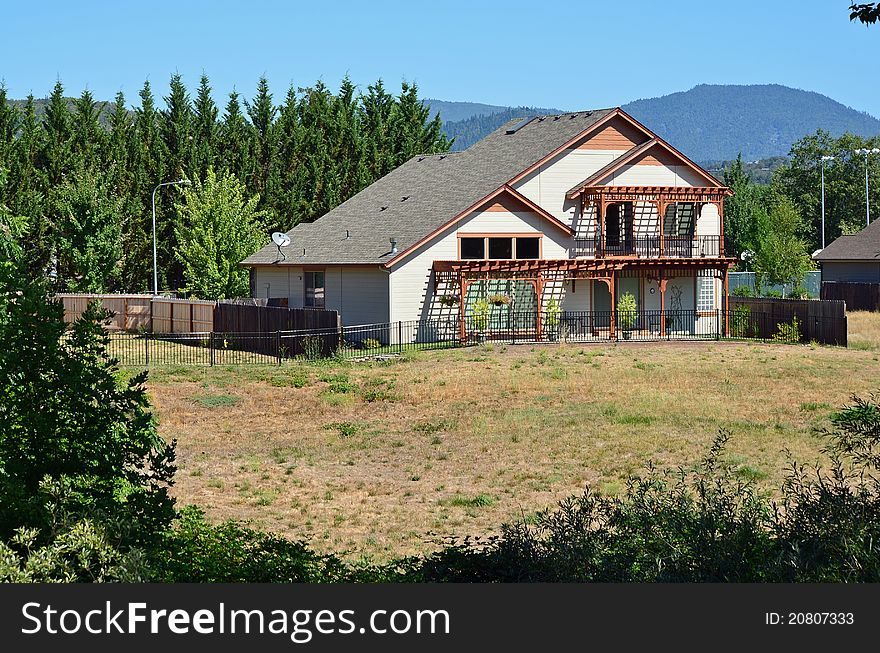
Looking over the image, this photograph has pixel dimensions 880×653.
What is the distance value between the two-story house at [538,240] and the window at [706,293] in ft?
0.18

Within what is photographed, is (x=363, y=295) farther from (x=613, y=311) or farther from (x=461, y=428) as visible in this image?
(x=461, y=428)

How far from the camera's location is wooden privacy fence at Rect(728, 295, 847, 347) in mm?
41438

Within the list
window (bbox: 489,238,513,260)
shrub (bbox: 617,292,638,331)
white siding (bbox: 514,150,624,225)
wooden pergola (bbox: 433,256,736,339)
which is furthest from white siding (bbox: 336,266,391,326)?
shrub (bbox: 617,292,638,331)

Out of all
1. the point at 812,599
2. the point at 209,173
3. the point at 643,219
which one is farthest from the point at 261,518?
the point at 209,173

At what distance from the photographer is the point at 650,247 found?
47.6 metres

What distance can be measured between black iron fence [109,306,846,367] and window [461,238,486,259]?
2.27 metres

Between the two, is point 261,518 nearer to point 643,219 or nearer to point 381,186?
point 643,219

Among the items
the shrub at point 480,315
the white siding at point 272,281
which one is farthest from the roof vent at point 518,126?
the shrub at point 480,315

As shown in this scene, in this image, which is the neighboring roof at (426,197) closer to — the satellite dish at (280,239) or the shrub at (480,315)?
the satellite dish at (280,239)

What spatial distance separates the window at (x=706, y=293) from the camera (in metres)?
49.1

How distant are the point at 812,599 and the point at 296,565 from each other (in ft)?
17.4

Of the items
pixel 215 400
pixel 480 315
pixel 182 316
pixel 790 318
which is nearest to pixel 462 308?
pixel 480 315

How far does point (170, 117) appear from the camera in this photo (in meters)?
68.2

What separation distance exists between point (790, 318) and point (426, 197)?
15.6 meters
